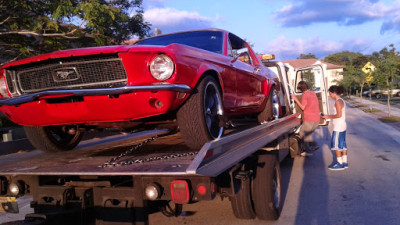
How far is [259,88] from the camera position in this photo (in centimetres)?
580

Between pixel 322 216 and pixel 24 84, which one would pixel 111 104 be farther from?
pixel 322 216

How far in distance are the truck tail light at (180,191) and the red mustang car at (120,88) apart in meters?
0.76

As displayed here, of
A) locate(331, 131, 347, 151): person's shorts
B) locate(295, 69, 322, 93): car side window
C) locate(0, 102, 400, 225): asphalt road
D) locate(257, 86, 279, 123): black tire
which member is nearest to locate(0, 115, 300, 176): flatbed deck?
locate(0, 102, 400, 225): asphalt road

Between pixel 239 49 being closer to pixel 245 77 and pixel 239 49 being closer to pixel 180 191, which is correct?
pixel 245 77

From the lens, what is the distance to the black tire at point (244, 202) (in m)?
3.84

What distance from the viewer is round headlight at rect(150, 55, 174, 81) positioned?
321cm

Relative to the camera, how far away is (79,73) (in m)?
3.39

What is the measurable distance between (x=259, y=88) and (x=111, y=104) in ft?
10.2

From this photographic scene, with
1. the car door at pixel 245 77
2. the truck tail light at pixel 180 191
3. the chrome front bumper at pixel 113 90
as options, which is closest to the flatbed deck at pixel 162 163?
the truck tail light at pixel 180 191

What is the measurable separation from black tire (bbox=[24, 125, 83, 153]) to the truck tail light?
2.18 m

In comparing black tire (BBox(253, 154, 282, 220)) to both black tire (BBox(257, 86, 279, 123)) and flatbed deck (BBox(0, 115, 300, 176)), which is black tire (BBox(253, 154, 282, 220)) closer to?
flatbed deck (BBox(0, 115, 300, 176))

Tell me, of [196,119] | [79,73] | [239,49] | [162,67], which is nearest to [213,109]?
[196,119]

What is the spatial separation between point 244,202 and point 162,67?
178 cm

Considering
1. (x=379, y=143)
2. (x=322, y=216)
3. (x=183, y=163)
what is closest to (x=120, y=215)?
(x=183, y=163)
